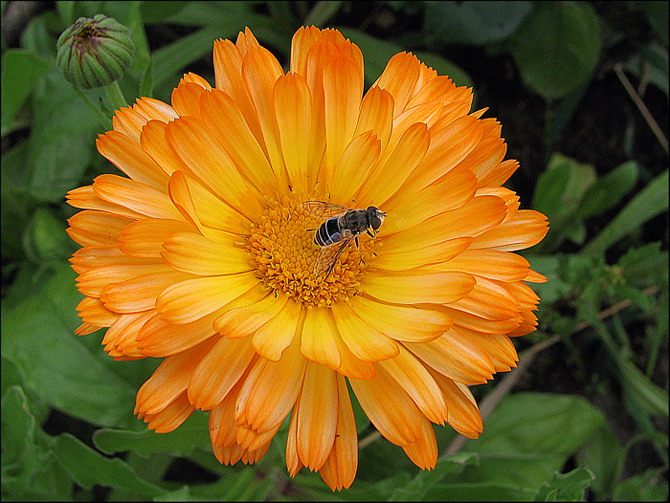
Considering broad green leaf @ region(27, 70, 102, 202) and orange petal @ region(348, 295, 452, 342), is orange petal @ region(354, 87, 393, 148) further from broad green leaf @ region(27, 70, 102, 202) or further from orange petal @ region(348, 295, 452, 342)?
broad green leaf @ region(27, 70, 102, 202)

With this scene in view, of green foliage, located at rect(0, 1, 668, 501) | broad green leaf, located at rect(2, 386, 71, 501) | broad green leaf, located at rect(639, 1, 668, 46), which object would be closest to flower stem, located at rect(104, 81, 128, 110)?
green foliage, located at rect(0, 1, 668, 501)

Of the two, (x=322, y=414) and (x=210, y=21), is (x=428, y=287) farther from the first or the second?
(x=210, y=21)

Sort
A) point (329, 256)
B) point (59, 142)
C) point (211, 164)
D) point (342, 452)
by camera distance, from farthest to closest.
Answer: point (59, 142), point (329, 256), point (211, 164), point (342, 452)

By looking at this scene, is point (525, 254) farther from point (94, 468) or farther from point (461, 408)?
point (94, 468)

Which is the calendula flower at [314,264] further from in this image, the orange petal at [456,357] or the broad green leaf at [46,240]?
the broad green leaf at [46,240]

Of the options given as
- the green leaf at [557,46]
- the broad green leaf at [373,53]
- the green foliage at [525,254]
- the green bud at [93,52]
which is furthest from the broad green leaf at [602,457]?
the green bud at [93,52]

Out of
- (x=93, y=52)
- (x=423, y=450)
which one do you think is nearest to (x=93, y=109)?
(x=93, y=52)
